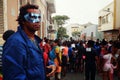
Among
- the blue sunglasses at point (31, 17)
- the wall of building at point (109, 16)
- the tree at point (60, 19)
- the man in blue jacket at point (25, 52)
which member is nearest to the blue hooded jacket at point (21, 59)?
the man in blue jacket at point (25, 52)

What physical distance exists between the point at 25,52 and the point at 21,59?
0.09 meters

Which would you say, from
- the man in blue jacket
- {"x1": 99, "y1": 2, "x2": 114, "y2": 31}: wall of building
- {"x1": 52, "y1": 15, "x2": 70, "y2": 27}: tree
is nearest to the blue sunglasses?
the man in blue jacket

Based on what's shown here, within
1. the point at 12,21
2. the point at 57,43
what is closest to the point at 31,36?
the point at 57,43

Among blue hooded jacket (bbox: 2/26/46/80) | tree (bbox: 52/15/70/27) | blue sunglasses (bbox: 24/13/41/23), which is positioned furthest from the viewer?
tree (bbox: 52/15/70/27)

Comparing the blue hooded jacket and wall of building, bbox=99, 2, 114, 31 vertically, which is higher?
wall of building, bbox=99, 2, 114, 31

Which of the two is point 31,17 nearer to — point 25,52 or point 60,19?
point 25,52

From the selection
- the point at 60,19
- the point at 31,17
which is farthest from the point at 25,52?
the point at 60,19

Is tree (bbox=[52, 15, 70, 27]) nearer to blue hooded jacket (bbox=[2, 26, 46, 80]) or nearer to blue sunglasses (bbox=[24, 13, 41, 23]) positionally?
blue sunglasses (bbox=[24, 13, 41, 23])

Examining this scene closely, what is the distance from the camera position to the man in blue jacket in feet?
10.3

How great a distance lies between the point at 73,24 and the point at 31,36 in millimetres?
181566

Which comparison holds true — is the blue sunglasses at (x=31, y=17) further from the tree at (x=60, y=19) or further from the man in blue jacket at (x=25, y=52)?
the tree at (x=60, y=19)

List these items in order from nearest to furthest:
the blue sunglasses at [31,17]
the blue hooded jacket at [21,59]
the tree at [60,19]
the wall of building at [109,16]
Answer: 1. the blue hooded jacket at [21,59]
2. the blue sunglasses at [31,17]
3. the wall of building at [109,16]
4. the tree at [60,19]

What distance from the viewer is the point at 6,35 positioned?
18.4 feet

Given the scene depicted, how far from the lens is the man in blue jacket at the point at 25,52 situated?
3133mm
